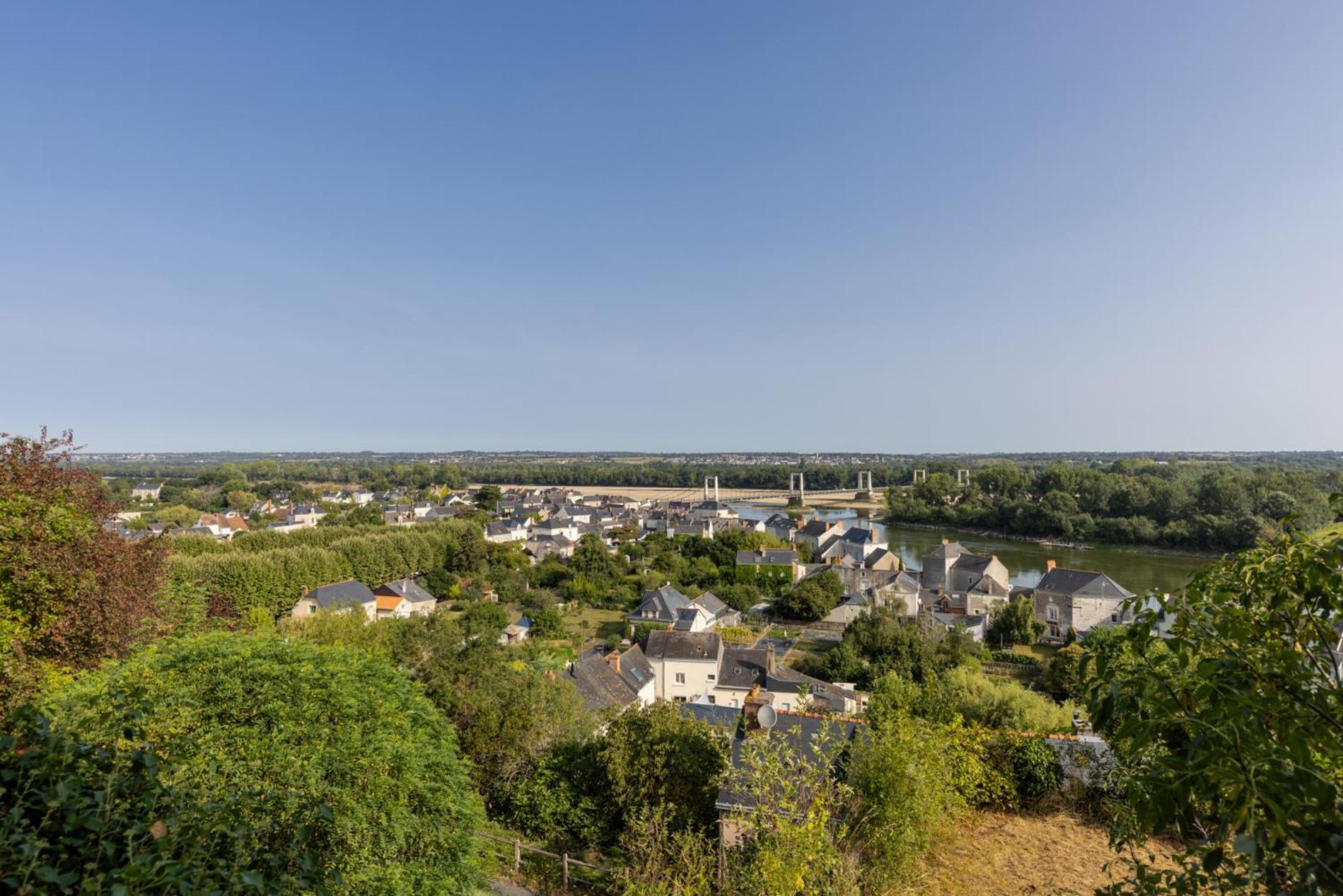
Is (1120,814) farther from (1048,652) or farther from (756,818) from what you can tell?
(1048,652)

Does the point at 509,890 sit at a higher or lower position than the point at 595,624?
higher

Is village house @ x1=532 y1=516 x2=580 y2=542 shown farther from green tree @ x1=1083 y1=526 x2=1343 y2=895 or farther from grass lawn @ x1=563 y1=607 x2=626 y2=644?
green tree @ x1=1083 y1=526 x2=1343 y2=895

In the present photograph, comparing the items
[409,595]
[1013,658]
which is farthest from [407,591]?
[1013,658]

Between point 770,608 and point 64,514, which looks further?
point 770,608

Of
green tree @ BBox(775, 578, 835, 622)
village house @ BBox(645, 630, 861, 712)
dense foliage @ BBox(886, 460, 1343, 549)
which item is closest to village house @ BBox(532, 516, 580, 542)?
green tree @ BBox(775, 578, 835, 622)

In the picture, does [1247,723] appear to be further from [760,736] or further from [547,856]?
[547,856]

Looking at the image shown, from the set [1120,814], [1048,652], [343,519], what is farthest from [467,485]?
[1120,814]
